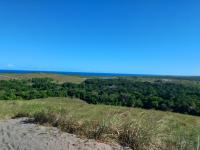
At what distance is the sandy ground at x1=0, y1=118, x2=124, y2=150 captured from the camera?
707cm

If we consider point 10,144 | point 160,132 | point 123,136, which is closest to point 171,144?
point 160,132

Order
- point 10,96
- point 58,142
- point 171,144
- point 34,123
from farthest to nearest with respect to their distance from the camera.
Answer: point 10,96 → point 34,123 → point 58,142 → point 171,144

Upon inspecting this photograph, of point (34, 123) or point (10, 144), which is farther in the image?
point (34, 123)

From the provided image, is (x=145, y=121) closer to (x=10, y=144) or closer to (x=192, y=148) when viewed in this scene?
(x=192, y=148)

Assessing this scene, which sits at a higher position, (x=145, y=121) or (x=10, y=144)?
(x=145, y=121)

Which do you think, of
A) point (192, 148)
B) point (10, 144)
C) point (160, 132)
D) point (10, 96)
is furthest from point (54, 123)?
point (10, 96)

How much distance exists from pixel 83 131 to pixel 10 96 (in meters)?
33.9

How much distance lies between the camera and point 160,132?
745 cm

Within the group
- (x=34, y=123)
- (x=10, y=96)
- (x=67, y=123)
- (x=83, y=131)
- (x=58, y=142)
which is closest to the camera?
(x=58, y=142)

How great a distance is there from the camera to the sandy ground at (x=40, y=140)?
278 inches

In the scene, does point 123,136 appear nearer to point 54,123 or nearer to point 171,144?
point 171,144

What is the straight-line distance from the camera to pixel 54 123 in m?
8.87

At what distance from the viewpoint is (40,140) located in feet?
24.7

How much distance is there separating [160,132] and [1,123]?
17.6 ft
